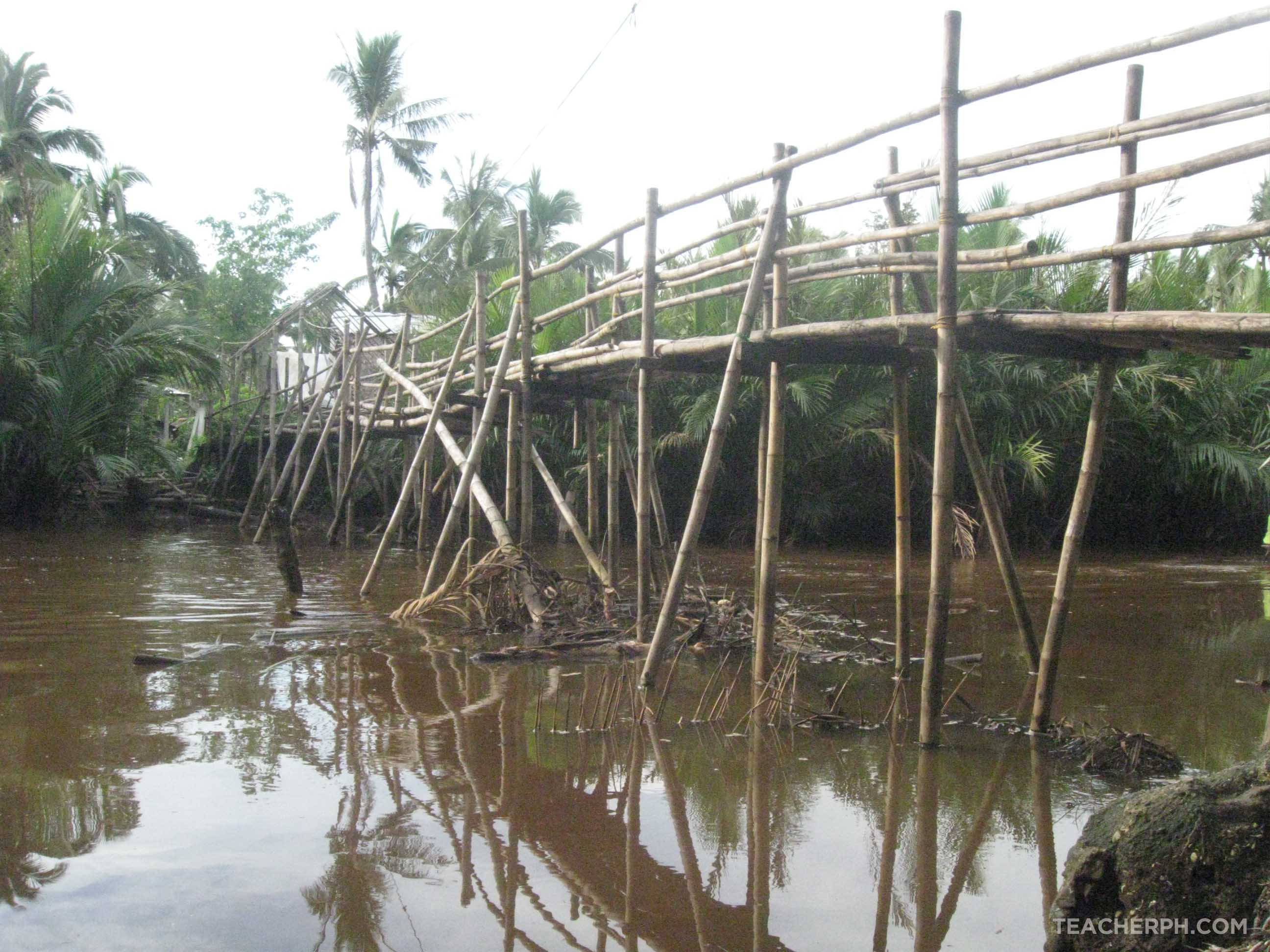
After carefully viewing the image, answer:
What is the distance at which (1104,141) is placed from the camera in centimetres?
445

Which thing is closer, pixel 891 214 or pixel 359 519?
pixel 891 214

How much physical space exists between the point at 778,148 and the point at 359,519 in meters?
15.8

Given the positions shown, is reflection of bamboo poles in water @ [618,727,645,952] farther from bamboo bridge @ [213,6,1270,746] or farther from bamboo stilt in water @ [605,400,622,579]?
bamboo stilt in water @ [605,400,622,579]

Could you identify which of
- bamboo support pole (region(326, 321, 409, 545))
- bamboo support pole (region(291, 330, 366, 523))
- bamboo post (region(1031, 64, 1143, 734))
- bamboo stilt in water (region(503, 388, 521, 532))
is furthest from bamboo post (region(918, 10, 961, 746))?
bamboo support pole (region(291, 330, 366, 523))

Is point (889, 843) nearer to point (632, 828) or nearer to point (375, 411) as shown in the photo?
point (632, 828)

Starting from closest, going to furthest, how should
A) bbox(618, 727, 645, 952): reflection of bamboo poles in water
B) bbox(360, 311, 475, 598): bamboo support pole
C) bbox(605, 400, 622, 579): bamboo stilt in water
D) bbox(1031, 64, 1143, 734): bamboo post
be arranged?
bbox(618, 727, 645, 952): reflection of bamboo poles in water → bbox(1031, 64, 1143, 734): bamboo post → bbox(605, 400, 622, 579): bamboo stilt in water → bbox(360, 311, 475, 598): bamboo support pole

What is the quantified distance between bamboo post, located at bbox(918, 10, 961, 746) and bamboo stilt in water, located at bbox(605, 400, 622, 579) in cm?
337

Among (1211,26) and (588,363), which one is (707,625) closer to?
(588,363)

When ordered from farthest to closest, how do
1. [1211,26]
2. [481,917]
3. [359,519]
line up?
[359,519] → [1211,26] → [481,917]

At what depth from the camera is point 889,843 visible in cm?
383

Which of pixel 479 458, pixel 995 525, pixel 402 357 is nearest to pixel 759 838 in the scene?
pixel 995 525

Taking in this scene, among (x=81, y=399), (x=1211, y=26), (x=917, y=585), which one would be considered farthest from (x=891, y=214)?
(x=81, y=399)

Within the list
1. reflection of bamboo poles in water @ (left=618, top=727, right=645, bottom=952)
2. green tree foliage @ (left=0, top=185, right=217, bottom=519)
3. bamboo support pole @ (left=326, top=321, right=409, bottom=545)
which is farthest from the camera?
green tree foliage @ (left=0, top=185, right=217, bottom=519)

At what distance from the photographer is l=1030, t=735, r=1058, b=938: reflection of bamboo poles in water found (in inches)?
134
